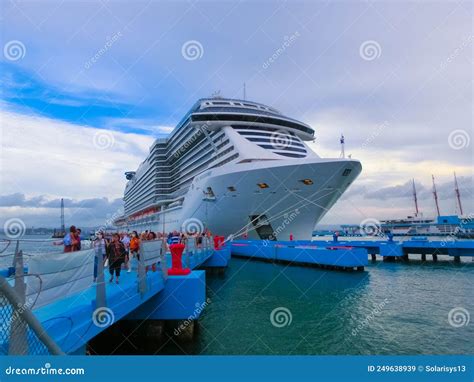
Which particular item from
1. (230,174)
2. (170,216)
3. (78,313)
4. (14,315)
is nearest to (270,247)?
(230,174)

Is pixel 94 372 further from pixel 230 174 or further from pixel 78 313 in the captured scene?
pixel 230 174

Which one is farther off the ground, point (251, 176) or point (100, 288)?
point (251, 176)

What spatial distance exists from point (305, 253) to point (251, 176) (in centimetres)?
679

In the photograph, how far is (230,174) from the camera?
25109 millimetres

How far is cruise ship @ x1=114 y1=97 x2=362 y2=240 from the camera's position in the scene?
2347 cm
